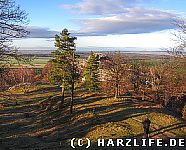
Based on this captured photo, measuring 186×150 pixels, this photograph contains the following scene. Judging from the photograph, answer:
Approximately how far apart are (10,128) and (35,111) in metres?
10.0

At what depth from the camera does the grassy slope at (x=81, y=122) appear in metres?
27.7

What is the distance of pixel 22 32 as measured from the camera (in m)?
13.4

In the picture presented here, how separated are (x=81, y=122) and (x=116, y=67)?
14690 millimetres

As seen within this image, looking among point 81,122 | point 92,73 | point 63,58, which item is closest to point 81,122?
point 81,122

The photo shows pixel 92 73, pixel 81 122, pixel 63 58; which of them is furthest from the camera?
pixel 92 73

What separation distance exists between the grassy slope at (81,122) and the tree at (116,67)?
10.2ft

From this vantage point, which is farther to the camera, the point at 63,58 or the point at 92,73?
the point at 92,73

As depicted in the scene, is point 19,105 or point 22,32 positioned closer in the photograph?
point 22,32

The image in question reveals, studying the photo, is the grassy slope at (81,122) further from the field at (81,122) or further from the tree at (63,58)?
the tree at (63,58)

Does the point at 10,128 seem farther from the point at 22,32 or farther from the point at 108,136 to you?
the point at 22,32

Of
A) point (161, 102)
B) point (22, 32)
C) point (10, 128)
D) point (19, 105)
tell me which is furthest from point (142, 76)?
point (22, 32)

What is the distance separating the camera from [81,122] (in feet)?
115

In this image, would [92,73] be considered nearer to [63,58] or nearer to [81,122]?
[63,58]

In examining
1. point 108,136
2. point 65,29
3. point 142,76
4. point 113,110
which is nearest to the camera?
point 108,136
